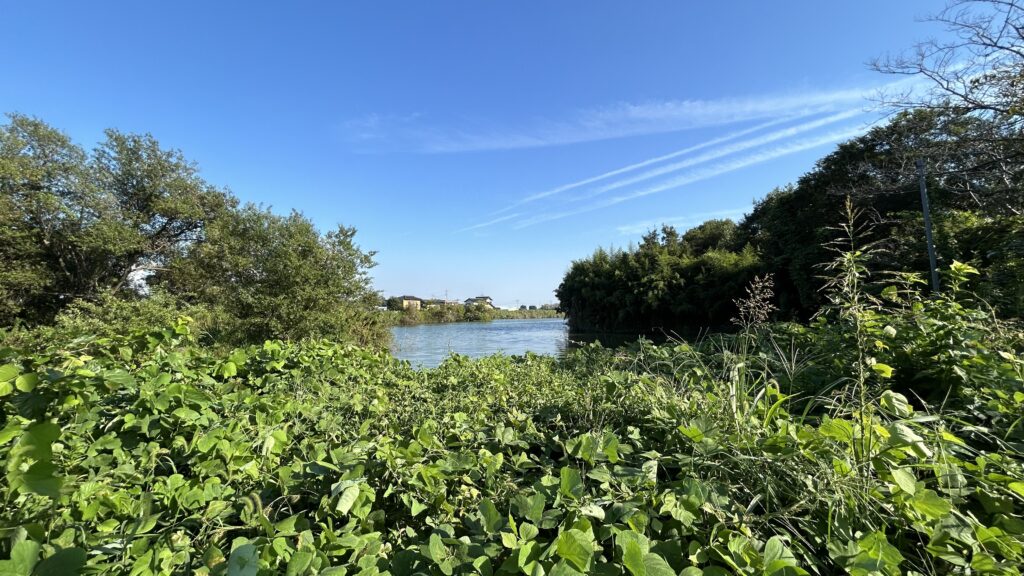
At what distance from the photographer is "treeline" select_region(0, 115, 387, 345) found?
997cm

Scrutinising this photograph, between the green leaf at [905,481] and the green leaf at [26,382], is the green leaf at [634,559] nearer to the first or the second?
the green leaf at [905,481]

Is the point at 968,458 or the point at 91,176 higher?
the point at 91,176

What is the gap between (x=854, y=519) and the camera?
89 cm

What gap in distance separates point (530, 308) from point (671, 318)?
5951 cm

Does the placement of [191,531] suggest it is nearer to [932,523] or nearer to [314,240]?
[932,523]

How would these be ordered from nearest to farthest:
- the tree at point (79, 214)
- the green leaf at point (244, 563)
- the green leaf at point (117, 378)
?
the green leaf at point (244, 563) < the green leaf at point (117, 378) < the tree at point (79, 214)

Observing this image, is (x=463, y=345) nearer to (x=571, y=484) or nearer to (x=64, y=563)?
(x=571, y=484)

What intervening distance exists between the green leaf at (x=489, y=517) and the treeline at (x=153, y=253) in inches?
399

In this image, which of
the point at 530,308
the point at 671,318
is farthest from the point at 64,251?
the point at 530,308

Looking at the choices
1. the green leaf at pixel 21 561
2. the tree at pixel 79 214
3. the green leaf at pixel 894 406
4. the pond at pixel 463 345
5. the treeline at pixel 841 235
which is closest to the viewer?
the green leaf at pixel 21 561

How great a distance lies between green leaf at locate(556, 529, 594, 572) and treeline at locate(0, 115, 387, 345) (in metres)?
10.3

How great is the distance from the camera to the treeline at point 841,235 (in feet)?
22.8

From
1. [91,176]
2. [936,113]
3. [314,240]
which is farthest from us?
[91,176]

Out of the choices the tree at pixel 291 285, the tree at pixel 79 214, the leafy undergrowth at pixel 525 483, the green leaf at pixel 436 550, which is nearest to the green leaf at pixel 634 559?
the leafy undergrowth at pixel 525 483
